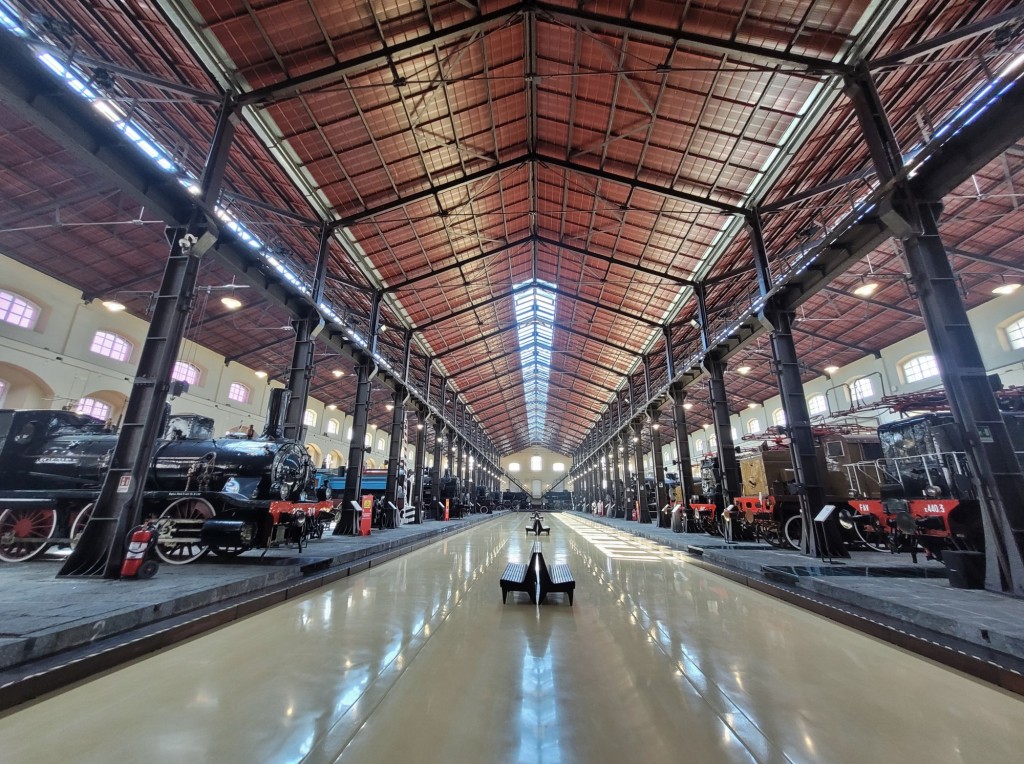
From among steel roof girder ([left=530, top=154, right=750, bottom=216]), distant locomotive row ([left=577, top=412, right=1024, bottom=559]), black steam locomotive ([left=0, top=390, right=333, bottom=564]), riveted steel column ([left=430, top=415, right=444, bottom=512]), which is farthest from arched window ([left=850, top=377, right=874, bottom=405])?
black steam locomotive ([left=0, top=390, right=333, bottom=564])

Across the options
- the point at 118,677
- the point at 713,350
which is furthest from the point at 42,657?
the point at 713,350

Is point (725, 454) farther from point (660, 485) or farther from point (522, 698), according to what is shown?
point (522, 698)

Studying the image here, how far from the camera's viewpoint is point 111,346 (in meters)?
14.3

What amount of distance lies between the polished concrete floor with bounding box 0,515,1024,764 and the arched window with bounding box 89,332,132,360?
1577cm

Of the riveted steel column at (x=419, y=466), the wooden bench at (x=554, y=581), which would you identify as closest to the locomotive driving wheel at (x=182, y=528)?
the wooden bench at (x=554, y=581)

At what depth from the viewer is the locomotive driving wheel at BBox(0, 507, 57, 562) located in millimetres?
6262

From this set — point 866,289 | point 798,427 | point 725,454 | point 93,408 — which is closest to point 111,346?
point 93,408

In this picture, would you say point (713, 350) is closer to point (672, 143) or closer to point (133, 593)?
point (672, 143)

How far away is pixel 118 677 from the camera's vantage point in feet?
8.80

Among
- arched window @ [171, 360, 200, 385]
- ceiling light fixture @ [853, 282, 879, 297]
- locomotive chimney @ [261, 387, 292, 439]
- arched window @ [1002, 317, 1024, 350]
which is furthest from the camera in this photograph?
arched window @ [171, 360, 200, 385]

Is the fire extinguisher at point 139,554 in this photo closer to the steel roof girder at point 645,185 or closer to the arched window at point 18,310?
the steel roof girder at point 645,185

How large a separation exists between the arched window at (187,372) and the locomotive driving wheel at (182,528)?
13.0 metres

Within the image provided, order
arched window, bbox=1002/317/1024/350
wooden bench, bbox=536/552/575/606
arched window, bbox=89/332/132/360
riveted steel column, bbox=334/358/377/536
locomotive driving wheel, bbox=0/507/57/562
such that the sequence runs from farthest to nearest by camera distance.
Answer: arched window, bbox=89/332/132/360 → arched window, bbox=1002/317/1024/350 → riveted steel column, bbox=334/358/377/536 → locomotive driving wheel, bbox=0/507/57/562 → wooden bench, bbox=536/552/575/606

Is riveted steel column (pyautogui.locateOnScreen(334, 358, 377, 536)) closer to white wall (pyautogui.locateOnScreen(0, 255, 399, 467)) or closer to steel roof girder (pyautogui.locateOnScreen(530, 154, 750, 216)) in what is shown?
white wall (pyautogui.locateOnScreen(0, 255, 399, 467))
